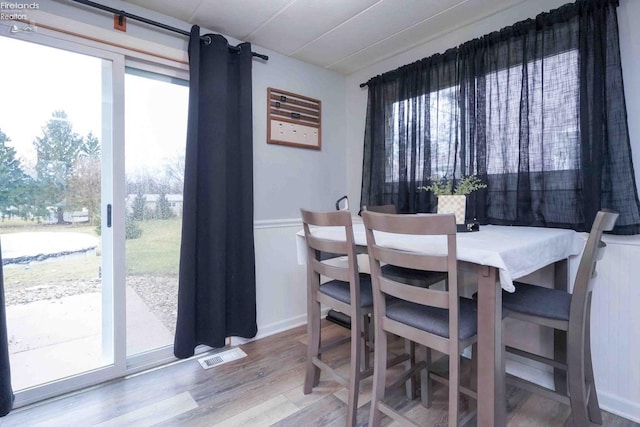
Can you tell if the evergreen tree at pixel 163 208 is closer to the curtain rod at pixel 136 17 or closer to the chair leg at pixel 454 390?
the curtain rod at pixel 136 17

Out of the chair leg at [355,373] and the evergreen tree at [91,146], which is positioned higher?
the evergreen tree at [91,146]

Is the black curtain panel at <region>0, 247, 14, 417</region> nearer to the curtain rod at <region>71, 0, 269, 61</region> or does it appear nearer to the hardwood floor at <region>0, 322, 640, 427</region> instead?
the hardwood floor at <region>0, 322, 640, 427</region>

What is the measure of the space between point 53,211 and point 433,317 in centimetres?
211

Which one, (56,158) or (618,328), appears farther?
(56,158)

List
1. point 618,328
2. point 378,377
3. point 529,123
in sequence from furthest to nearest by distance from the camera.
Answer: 1. point 529,123
2. point 618,328
3. point 378,377

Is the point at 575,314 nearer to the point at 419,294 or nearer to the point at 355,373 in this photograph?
the point at 419,294

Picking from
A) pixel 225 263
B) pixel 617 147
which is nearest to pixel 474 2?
pixel 617 147

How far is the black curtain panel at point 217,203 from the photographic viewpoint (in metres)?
2.10

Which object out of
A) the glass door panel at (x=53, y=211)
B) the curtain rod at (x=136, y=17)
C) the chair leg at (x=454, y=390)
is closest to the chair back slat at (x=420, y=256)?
the chair leg at (x=454, y=390)

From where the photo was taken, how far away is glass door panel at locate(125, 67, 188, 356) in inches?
82.3

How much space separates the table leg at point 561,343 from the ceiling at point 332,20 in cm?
165

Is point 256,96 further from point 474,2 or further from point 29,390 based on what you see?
point 29,390

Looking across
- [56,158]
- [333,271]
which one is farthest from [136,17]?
[333,271]

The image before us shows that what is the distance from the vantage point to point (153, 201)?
2.18 metres
